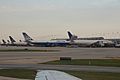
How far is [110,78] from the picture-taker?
1983cm

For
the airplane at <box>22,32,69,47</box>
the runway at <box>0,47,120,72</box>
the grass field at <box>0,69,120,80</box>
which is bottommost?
the airplane at <box>22,32,69,47</box>

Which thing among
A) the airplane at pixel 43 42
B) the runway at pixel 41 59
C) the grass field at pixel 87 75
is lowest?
the airplane at pixel 43 42

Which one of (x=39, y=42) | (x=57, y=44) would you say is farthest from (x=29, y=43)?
(x=57, y=44)

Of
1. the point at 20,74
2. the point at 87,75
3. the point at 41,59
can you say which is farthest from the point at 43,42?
the point at 87,75

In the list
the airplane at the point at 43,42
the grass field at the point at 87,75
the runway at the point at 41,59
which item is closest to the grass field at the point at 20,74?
the grass field at the point at 87,75

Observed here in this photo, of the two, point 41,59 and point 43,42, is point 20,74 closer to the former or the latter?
point 41,59

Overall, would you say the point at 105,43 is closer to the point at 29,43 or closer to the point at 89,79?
the point at 29,43

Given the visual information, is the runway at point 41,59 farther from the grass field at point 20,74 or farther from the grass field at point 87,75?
Answer: the grass field at point 20,74

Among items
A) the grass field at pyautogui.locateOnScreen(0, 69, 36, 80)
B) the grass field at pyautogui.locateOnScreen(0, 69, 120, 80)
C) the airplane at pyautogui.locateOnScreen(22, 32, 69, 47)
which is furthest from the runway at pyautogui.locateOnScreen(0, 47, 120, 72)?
the airplane at pyautogui.locateOnScreen(22, 32, 69, 47)

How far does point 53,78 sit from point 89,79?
10.9 m

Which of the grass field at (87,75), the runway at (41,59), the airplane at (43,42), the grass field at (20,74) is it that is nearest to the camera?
the grass field at (87,75)

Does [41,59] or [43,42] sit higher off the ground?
[41,59]

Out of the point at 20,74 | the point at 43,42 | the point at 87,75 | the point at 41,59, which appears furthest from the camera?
the point at 43,42

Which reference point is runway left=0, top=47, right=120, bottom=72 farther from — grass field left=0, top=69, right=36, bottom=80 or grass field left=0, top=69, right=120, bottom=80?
grass field left=0, top=69, right=36, bottom=80
